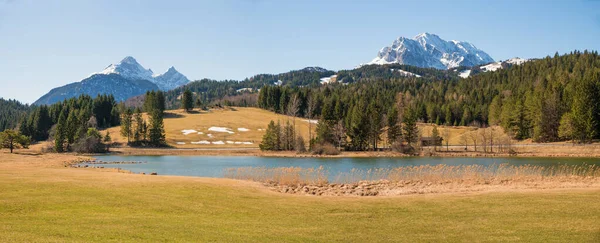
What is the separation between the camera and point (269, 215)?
18766mm

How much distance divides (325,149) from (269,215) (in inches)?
2841

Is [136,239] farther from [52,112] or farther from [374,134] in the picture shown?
[52,112]

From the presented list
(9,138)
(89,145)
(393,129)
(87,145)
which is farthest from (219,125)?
(393,129)

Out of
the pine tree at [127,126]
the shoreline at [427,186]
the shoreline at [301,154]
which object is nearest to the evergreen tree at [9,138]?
the shoreline at [301,154]

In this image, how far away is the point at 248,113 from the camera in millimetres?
164375

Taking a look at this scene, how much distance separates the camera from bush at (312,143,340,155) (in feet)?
296

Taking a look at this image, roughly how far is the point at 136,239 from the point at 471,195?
60.5 ft

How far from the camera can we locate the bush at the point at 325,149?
90.1 metres

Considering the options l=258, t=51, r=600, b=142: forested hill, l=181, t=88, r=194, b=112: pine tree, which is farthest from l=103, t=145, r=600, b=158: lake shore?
l=181, t=88, r=194, b=112: pine tree

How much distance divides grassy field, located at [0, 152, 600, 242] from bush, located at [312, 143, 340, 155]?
6542 centimetres

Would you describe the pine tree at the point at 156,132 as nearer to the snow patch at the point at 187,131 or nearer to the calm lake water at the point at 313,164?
the snow patch at the point at 187,131

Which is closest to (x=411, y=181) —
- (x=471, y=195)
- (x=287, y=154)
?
(x=471, y=195)

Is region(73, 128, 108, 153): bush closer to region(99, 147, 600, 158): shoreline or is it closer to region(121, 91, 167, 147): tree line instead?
region(99, 147, 600, 158): shoreline

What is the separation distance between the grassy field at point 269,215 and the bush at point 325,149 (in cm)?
6542
